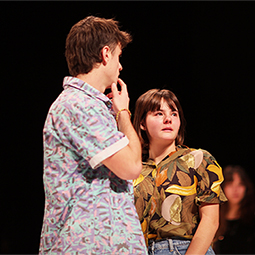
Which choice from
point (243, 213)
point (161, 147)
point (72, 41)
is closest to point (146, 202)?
point (161, 147)

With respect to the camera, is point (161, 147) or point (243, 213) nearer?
point (161, 147)

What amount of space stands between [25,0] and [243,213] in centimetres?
276

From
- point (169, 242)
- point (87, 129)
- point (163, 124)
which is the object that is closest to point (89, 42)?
point (87, 129)

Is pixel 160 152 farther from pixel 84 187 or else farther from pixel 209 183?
pixel 84 187

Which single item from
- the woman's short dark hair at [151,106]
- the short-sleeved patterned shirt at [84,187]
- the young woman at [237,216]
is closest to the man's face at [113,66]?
the short-sleeved patterned shirt at [84,187]

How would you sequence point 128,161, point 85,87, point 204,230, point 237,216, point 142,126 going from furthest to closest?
1. point 237,216
2. point 142,126
3. point 204,230
4. point 85,87
5. point 128,161

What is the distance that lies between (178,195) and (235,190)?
6.10 feet

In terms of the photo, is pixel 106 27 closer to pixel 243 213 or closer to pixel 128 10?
pixel 128 10

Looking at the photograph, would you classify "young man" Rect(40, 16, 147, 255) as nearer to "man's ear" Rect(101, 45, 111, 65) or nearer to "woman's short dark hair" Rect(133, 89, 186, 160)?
"man's ear" Rect(101, 45, 111, 65)

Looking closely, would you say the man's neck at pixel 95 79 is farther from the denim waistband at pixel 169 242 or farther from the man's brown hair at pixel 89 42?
the denim waistband at pixel 169 242

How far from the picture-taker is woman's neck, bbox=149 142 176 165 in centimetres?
155

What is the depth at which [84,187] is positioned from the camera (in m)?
0.96

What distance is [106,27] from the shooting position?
114 centimetres

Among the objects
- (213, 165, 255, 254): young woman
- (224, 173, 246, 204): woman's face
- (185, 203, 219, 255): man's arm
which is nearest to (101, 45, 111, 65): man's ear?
(185, 203, 219, 255): man's arm
